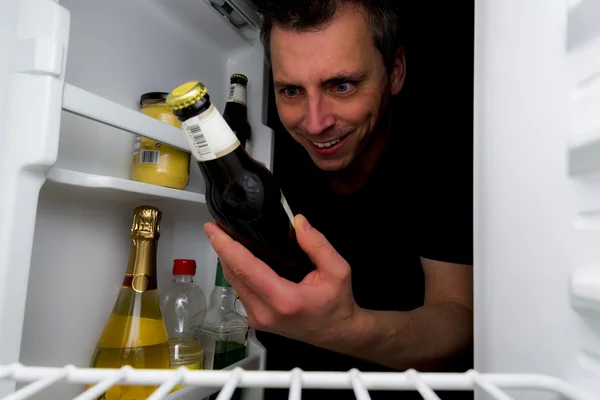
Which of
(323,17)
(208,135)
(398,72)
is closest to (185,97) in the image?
(208,135)

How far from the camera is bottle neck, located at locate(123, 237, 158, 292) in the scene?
0.70m

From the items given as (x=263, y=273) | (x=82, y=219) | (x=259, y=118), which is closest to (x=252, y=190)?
(x=263, y=273)

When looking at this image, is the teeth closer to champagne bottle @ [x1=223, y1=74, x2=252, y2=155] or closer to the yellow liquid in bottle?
champagne bottle @ [x1=223, y1=74, x2=252, y2=155]

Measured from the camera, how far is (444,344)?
31.4 inches

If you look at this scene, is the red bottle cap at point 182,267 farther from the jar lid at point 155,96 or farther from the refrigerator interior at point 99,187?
the jar lid at point 155,96

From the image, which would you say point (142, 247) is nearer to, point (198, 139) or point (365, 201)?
point (198, 139)

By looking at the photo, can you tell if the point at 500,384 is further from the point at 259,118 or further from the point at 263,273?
the point at 259,118

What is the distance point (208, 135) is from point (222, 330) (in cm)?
61

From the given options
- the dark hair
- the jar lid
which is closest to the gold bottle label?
the jar lid

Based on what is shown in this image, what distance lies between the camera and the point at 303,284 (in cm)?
58

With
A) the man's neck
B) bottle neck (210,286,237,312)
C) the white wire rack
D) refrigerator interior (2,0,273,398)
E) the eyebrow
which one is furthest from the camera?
the man's neck

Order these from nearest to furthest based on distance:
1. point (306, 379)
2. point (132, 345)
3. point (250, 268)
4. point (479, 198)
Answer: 1. point (306, 379)
2. point (479, 198)
3. point (250, 268)
4. point (132, 345)

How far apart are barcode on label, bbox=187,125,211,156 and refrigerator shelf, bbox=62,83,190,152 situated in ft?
0.50

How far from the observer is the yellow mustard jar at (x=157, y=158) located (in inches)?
28.6
